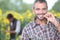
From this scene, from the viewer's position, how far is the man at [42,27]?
4.26 ft

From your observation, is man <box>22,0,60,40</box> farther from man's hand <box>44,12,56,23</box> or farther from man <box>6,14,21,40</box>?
man <box>6,14,21,40</box>

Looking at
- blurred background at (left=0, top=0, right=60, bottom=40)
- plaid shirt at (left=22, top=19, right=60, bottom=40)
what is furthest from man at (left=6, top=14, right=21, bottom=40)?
plaid shirt at (left=22, top=19, right=60, bottom=40)

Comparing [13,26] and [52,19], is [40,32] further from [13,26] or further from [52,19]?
[13,26]

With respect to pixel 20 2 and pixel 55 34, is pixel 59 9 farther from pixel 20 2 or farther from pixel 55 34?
pixel 55 34

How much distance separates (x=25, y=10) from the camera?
1861mm

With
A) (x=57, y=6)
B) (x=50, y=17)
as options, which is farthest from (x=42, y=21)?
(x=57, y=6)

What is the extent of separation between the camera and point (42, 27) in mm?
1326

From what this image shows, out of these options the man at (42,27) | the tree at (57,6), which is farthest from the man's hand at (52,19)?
Result: the tree at (57,6)

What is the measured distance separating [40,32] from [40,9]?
18 centimetres

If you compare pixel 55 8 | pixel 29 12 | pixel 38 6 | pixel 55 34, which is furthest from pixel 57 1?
pixel 55 34

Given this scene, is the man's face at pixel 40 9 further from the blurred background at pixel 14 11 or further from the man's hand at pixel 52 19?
→ the blurred background at pixel 14 11

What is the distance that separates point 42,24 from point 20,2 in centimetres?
59

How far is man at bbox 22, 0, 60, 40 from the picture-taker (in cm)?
130

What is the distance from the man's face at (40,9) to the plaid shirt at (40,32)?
0.08 m
